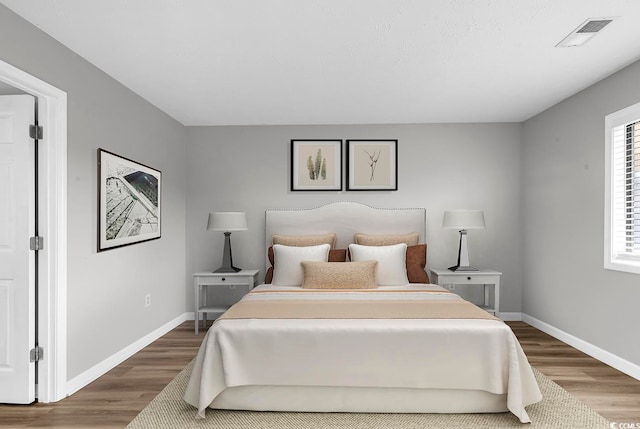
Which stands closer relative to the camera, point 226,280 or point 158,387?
point 158,387

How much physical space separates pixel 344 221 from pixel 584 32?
10.2ft

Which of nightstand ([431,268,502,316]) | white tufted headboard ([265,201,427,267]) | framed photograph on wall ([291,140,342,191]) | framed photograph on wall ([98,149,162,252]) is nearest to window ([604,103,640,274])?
nightstand ([431,268,502,316])

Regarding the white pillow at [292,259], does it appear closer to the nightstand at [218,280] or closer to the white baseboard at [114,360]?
the nightstand at [218,280]

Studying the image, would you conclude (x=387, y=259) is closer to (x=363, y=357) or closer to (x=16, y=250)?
(x=363, y=357)

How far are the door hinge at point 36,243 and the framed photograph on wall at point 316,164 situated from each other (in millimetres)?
2913

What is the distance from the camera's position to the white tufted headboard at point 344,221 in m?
5.18

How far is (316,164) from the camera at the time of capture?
528 cm

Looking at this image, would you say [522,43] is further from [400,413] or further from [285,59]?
[400,413]

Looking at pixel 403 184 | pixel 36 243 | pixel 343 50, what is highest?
pixel 343 50

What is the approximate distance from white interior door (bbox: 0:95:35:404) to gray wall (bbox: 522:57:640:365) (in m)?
4.40

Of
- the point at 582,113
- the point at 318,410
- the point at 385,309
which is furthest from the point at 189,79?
the point at 582,113

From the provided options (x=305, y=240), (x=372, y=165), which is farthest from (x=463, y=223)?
(x=305, y=240)

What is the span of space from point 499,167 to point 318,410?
3.80 meters

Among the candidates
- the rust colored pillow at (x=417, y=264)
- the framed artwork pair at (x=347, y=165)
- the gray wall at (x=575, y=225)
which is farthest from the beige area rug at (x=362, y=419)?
the framed artwork pair at (x=347, y=165)
